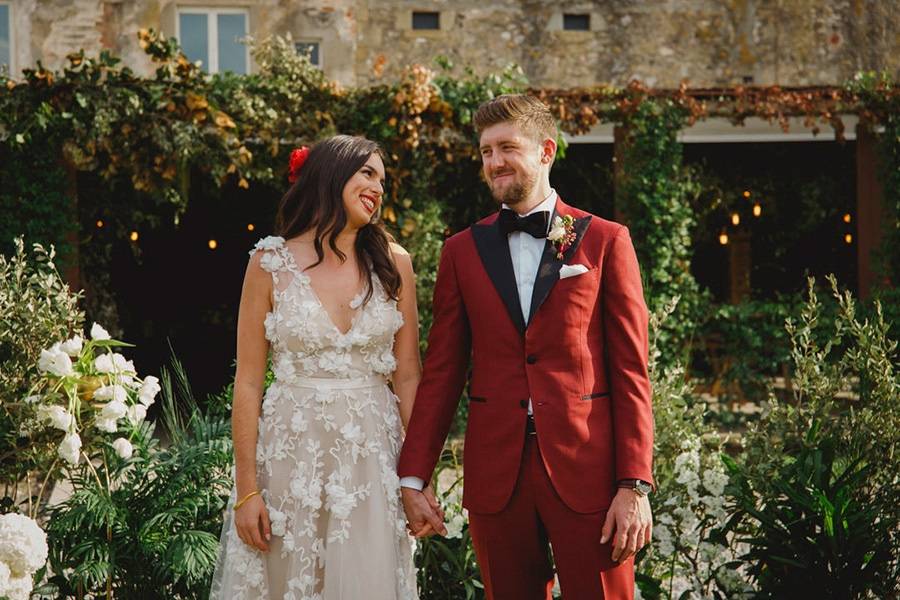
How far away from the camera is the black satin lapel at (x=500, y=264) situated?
104 inches

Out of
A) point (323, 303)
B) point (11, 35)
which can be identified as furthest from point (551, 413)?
point (11, 35)

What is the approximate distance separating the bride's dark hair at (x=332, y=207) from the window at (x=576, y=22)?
1104cm

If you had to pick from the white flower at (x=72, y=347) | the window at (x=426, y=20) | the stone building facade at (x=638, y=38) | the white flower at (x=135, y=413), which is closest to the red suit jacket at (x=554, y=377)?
the white flower at (x=135, y=413)

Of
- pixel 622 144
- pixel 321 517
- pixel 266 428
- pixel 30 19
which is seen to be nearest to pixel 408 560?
pixel 321 517

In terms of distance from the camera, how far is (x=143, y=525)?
3.45 meters

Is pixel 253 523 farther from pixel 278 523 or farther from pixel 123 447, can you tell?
pixel 123 447

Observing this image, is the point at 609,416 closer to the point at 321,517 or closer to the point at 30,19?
the point at 321,517

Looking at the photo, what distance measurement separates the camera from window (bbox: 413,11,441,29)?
1297cm

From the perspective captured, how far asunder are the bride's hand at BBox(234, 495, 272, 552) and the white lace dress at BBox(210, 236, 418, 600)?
37mm

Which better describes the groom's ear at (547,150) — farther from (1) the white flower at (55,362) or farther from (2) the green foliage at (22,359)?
(2) the green foliage at (22,359)

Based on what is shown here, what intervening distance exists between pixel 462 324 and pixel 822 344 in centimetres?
703

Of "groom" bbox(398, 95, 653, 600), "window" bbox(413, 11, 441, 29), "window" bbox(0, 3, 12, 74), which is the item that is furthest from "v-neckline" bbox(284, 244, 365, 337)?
"window" bbox(413, 11, 441, 29)

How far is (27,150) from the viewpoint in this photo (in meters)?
8.00

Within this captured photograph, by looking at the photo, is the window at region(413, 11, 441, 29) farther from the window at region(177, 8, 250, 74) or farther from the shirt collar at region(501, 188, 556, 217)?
the shirt collar at region(501, 188, 556, 217)
